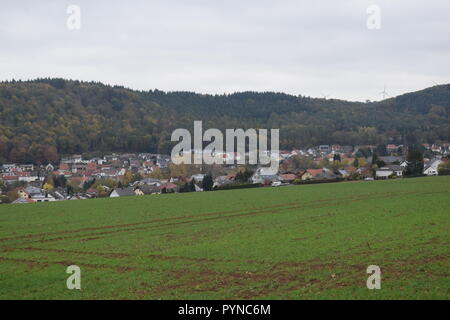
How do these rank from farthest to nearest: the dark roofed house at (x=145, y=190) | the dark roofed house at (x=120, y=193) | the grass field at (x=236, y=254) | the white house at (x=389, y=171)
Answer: the white house at (x=389, y=171) < the dark roofed house at (x=145, y=190) < the dark roofed house at (x=120, y=193) < the grass field at (x=236, y=254)

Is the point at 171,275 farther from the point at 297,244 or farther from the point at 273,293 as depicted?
the point at 297,244

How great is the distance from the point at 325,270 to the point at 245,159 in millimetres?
146477

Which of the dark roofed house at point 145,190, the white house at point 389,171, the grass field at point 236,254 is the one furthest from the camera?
the white house at point 389,171

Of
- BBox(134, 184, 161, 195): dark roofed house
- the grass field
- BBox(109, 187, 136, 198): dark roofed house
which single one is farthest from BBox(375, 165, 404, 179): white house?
the grass field

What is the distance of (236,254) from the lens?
21547mm

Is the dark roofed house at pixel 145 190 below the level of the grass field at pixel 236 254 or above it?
below

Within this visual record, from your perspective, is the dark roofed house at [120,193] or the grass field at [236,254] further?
the dark roofed house at [120,193]

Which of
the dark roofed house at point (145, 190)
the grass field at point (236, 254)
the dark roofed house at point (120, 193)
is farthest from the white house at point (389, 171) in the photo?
the grass field at point (236, 254)

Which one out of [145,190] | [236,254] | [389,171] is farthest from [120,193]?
[236,254]

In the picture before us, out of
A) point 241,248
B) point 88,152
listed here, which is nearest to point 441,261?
point 241,248

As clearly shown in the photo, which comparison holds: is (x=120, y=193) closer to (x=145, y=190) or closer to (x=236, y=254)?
(x=145, y=190)

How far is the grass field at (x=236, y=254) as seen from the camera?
621 inches

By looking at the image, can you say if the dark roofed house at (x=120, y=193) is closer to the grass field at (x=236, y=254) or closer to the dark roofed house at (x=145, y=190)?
the dark roofed house at (x=145, y=190)

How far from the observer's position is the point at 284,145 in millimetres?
189125
